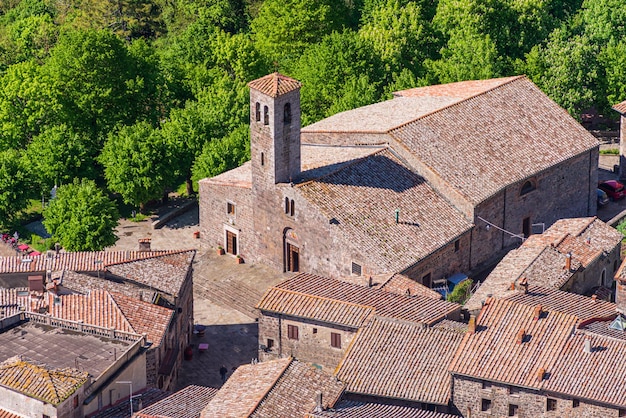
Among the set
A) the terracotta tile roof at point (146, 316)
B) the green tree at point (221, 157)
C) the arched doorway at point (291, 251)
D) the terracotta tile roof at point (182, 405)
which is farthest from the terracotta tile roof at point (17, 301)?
the green tree at point (221, 157)

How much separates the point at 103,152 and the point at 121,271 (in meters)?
27.4

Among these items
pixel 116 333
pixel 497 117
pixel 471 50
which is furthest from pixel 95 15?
pixel 116 333

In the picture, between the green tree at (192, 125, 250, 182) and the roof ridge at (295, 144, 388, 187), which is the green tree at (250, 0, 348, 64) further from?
the roof ridge at (295, 144, 388, 187)

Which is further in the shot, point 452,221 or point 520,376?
point 452,221

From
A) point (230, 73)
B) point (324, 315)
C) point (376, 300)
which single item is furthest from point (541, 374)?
point (230, 73)

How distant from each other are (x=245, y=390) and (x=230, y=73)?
65.0m

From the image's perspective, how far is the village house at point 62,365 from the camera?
3123 inches

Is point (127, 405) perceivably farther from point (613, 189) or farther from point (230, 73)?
point (230, 73)

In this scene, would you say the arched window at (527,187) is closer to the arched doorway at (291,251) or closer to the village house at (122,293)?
the arched doorway at (291,251)

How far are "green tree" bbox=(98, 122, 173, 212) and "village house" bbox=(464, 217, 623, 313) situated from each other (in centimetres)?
3301

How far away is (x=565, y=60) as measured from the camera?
131 m

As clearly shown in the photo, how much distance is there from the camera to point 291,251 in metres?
105

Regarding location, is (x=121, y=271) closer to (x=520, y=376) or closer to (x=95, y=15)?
(x=520, y=376)

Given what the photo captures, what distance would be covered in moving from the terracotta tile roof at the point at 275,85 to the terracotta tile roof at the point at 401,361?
69.6 feet
